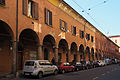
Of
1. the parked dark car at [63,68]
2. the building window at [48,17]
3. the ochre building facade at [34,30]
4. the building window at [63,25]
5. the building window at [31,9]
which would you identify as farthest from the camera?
the building window at [63,25]

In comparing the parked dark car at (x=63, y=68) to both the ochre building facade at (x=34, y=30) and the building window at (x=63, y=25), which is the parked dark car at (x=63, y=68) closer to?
the ochre building facade at (x=34, y=30)

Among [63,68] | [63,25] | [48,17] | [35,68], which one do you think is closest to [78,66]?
[63,68]

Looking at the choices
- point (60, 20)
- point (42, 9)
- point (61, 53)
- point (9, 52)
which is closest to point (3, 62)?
point (9, 52)

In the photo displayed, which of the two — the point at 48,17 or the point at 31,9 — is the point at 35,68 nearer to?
the point at 31,9

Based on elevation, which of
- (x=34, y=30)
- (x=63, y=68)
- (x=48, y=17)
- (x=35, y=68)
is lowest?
(x=63, y=68)

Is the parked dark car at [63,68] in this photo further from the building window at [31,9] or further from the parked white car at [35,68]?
the building window at [31,9]

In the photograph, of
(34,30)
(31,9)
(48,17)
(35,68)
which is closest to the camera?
(35,68)

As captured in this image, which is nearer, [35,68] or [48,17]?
[35,68]

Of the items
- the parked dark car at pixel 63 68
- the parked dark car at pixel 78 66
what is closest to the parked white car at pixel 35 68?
the parked dark car at pixel 63 68

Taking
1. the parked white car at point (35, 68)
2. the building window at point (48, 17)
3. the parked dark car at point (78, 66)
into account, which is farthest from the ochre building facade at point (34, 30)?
the parked dark car at point (78, 66)

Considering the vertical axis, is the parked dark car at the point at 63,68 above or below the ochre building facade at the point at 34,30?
below

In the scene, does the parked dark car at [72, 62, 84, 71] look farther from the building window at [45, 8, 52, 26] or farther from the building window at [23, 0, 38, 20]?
the building window at [23, 0, 38, 20]

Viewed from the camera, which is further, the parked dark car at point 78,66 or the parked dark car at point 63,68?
the parked dark car at point 78,66

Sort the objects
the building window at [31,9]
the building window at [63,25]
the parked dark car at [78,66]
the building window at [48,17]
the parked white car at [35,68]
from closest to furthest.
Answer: the parked white car at [35,68]
the building window at [31,9]
the building window at [48,17]
the parked dark car at [78,66]
the building window at [63,25]
